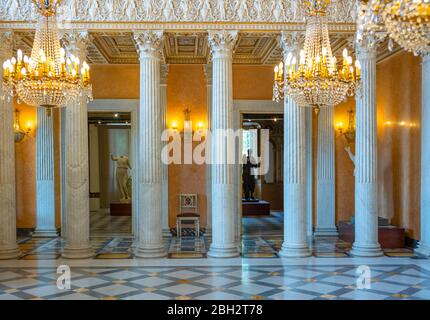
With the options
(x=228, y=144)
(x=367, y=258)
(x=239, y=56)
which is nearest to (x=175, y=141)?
(x=239, y=56)

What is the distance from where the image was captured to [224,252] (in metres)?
11.1

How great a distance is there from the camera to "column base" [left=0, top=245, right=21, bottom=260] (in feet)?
36.0

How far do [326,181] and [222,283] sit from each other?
6.46 meters

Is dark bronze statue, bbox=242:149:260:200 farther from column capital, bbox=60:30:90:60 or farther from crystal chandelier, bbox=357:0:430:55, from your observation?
crystal chandelier, bbox=357:0:430:55

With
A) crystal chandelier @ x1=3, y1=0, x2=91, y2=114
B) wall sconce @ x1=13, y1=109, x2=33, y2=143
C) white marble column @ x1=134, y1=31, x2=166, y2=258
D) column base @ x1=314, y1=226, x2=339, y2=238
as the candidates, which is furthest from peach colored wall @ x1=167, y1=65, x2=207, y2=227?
crystal chandelier @ x1=3, y1=0, x2=91, y2=114

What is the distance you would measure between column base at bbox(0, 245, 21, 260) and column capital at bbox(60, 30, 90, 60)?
424 centimetres

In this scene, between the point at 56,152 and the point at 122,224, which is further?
the point at 122,224

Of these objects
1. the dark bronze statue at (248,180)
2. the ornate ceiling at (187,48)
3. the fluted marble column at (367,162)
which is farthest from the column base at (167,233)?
the dark bronze statue at (248,180)

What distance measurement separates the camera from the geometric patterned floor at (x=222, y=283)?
811 cm

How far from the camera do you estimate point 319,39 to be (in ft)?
25.9

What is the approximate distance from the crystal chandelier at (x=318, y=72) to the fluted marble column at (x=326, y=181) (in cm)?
641

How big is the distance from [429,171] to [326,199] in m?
3.75
